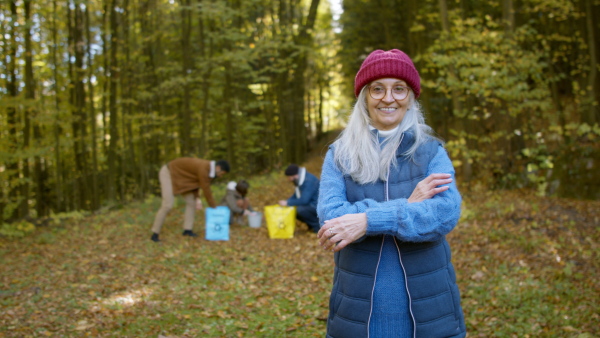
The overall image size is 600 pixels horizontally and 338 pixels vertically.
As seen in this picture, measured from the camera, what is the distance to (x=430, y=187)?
6.62ft

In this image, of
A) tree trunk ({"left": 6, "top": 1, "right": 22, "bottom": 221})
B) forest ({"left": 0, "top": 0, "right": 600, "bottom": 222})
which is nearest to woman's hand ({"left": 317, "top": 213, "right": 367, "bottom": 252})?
forest ({"left": 0, "top": 0, "right": 600, "bottom": 222})

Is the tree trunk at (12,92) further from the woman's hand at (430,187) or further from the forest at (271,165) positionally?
the woman's hand at (430,187)

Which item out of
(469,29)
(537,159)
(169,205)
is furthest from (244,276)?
(537,159)

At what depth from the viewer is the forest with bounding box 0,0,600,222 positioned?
1096 centimetres

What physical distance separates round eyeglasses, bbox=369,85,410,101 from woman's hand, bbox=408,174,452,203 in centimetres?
42

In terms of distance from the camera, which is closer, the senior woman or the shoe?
the senior woman

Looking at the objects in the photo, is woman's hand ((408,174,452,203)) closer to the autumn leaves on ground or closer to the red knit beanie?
the red knit beanie

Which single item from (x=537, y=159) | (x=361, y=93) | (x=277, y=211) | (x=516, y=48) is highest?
(x=516, y=48)

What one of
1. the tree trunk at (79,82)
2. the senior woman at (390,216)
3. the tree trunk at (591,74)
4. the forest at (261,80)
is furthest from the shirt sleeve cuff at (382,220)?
the tree trunk at (79,82)

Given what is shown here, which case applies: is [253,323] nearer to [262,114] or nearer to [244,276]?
[244,276]

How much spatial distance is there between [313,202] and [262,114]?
508 inches

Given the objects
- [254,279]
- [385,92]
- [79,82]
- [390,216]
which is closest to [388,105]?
[385,92]

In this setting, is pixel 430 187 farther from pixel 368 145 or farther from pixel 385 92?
pixel 385 92

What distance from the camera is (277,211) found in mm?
9680
